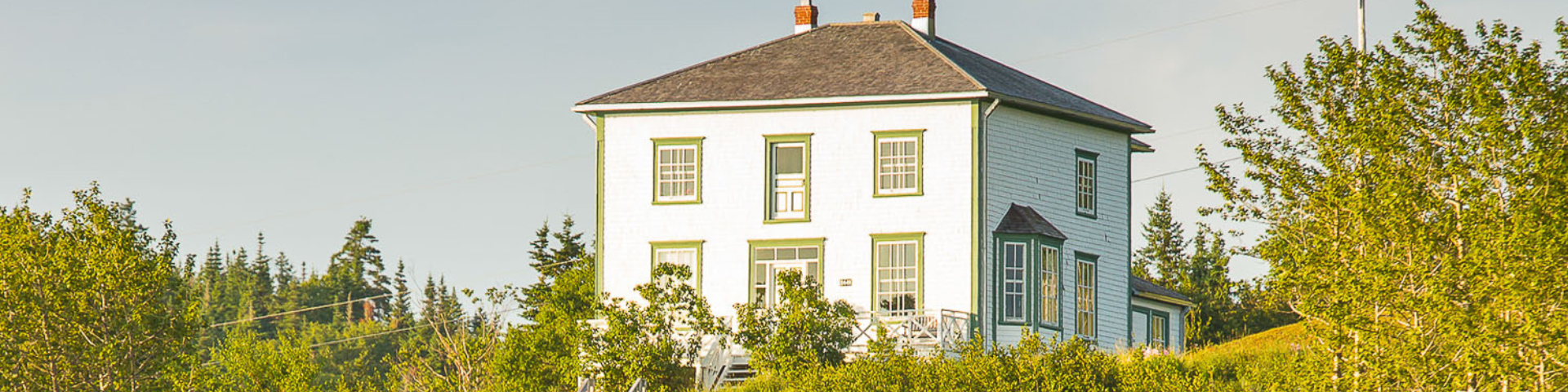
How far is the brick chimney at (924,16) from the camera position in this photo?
1645 inches

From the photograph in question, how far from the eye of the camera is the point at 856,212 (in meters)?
37.6

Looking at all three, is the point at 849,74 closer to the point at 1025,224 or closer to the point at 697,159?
the point at 697,159

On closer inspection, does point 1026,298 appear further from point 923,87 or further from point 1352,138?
point 1352,138

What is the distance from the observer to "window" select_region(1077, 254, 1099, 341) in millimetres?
38500

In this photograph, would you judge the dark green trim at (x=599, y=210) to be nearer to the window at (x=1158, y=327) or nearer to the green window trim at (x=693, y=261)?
the green window trim at (x=693, y=261)

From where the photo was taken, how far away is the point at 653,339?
117 feet

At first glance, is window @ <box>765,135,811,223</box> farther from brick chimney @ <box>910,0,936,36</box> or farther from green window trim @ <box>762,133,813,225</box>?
brick chimney @ <box>910,0,936,36</box>

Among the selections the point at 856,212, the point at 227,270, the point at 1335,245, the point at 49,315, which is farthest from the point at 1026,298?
the point at 227,270

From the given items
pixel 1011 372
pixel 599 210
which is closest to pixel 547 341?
pixel 599 210

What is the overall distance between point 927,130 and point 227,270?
4667 inches

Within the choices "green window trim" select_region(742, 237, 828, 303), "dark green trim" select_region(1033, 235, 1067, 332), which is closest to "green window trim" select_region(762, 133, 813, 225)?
"green window trim" select_region(742, 237, 828, 303)

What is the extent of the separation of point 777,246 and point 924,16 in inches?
262

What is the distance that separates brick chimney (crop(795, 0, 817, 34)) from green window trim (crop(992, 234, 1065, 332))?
7.57 metres

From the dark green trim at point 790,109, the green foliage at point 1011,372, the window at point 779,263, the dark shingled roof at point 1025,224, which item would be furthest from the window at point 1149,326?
the green foliage at point 1011,372
